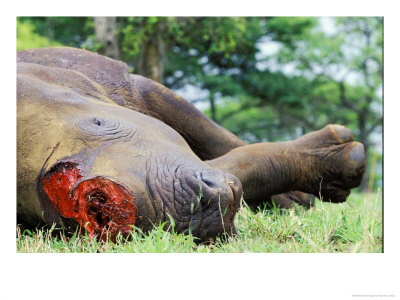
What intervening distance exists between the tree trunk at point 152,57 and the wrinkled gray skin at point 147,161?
18.6ft

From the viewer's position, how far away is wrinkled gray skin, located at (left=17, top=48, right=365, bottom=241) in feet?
8.22

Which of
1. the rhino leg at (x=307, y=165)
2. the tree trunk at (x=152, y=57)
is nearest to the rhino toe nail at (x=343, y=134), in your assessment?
the rhino leg at (x=307, y=165)

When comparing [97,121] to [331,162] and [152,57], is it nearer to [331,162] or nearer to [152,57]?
[331,162]

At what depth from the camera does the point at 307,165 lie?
373 centimetres

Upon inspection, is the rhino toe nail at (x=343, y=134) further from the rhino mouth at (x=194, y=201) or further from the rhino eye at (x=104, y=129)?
the rhino eye at (x=104, y=129)

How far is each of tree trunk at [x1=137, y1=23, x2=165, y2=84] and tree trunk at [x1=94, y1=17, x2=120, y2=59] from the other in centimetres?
105

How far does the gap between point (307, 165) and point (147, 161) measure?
5.07 feet

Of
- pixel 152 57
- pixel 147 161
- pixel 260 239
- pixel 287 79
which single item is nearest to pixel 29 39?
pixel 152 57

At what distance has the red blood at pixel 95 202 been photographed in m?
2.36

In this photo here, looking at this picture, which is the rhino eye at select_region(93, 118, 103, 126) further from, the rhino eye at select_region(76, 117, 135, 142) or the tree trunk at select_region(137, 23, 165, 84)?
the tree trunk at select_region(137, 23, 165, 84)
